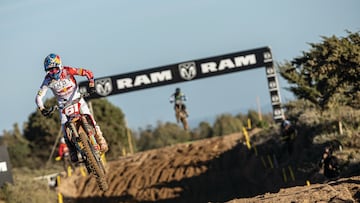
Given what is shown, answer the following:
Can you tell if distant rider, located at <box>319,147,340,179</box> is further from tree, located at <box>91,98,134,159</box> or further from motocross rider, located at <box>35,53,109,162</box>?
tree, located at <box>91,98,134,159</box>

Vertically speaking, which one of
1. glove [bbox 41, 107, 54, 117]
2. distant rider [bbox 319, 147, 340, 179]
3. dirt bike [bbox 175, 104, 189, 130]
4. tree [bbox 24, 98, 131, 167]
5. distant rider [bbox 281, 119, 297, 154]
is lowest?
distant rider [bbox 319, 147, 340, 179]

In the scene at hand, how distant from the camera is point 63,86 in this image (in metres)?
14.4

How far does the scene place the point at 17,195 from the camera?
85.6 feet

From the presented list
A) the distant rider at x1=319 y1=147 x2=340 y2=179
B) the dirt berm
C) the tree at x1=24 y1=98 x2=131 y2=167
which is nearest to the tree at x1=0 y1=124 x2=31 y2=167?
the tree at x1=24 y1=98 x2=131 y2=167

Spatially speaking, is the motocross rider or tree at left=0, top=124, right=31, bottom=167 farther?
tree at left=0, top=124, right=31, bottom=167

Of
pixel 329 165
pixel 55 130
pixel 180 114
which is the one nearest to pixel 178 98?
pixel 180 114

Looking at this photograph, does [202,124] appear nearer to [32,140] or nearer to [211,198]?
[32,140]

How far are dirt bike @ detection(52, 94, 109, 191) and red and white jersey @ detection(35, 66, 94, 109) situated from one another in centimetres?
14

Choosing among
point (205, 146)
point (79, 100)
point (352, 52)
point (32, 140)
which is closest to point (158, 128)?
point (32, 140)

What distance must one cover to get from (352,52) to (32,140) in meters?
38.2

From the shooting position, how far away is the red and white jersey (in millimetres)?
14391

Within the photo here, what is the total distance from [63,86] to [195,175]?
1530 centimetres

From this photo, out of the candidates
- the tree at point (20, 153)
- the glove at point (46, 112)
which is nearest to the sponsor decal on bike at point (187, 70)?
the glove at point (46, 112)

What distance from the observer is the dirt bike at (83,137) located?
14.6m
